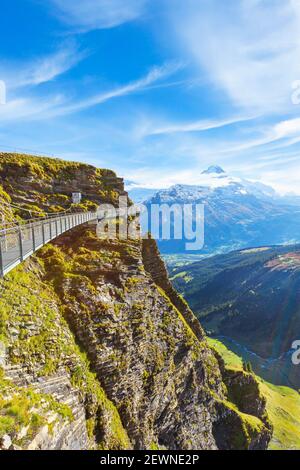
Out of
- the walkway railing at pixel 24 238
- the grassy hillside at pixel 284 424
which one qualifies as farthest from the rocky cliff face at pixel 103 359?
the grassy hillside at pixel 284 424

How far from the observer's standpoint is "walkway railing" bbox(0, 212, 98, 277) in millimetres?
14942

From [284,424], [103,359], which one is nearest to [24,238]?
[103,359]

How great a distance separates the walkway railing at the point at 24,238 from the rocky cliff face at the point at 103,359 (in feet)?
12.1

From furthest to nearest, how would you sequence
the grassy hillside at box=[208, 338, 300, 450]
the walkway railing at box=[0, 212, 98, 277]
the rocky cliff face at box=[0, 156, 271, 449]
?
the grassy hillside at box=[208, 338, 300, 450], the rocky cliff face at box=[0, 156, 271, 449], the walkway railing at box=[0, 212, 98, 277]

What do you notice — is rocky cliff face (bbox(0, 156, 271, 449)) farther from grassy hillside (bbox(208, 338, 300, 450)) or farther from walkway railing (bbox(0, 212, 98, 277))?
grassy hillside (bbox(208, 338, 300, 450))

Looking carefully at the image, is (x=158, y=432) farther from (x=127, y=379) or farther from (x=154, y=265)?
(x=154, y=265)

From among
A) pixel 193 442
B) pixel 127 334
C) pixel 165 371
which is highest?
pixel 127 334

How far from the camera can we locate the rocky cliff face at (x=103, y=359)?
16.9 metres

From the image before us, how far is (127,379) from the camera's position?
89.9 feet

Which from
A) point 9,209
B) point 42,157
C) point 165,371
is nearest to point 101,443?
point 165,371

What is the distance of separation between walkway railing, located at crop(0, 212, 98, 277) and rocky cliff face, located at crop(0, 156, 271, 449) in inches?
145

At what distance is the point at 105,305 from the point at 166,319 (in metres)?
11.2

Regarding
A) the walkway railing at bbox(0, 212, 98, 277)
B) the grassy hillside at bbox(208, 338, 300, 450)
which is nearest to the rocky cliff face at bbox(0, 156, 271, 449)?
the walkway railing at bbox(0, 212, 98, 277)

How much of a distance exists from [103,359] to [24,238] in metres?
12.7
